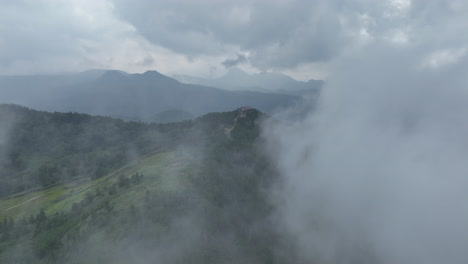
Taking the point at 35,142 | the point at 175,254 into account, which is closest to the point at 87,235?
the point at 175,254

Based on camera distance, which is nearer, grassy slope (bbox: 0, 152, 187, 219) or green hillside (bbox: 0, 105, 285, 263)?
green hillside (bbox: 0, 105, 285, 263)

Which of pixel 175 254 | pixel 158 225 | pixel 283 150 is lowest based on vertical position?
pixel 175 254

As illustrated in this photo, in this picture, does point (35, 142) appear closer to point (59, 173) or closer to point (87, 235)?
point (59, 173)

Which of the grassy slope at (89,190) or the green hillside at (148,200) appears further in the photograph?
the grassy slope at (89,190)

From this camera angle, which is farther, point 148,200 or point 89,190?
point 89,190

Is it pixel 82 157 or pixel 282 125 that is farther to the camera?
pixel 282 125

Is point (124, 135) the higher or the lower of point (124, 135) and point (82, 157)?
the higher

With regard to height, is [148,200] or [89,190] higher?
[148,200]

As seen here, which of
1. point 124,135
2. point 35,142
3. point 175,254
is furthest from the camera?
point 124,135
